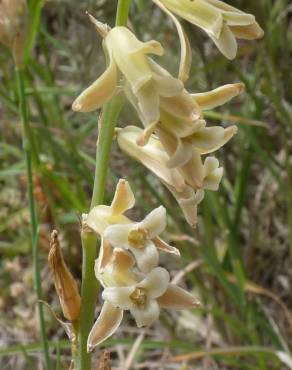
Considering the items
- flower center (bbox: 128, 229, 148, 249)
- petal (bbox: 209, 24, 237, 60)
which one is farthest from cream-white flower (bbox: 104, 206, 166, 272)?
petal (bbox: 209, 24, 237, 60)

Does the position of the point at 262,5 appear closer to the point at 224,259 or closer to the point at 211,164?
the point at 224,259

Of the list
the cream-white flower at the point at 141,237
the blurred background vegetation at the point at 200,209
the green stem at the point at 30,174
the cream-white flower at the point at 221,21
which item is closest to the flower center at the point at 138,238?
the cream-white flower at the point at 141,237

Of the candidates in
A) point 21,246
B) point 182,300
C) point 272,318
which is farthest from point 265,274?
point 182,300

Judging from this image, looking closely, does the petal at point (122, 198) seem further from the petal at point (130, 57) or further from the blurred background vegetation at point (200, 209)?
the blurred background vegetation at point (200, 209)

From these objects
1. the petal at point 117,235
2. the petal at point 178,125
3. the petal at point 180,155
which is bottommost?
the petal at point 117,235

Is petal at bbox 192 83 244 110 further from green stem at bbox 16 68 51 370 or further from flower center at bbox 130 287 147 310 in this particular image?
green stem at bbox 16 68 51 370

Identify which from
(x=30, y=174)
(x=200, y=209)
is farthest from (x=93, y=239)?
(x=200, y=209)

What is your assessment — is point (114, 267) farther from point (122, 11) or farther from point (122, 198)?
point (122, 11)

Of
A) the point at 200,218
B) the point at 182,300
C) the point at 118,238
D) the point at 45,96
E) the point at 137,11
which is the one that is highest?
the point at 118,238
